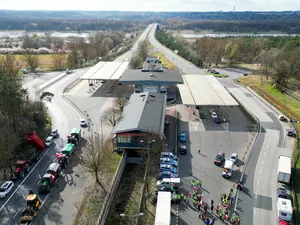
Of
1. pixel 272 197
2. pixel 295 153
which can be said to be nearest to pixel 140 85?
pixel 295 153

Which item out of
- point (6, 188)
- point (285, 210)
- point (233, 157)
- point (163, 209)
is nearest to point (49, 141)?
point (6, 188)

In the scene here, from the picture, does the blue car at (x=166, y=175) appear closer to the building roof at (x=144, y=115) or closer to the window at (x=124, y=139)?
the building roof at (x=144, y=115)

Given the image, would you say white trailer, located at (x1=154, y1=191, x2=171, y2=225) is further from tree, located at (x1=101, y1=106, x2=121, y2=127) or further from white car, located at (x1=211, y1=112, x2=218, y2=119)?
white car, located at (x1=211, y1=112, x2=218, y2=119)

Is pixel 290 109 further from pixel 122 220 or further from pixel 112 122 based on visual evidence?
pixel 122 220

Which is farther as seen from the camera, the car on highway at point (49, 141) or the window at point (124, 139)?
the car on highway at point (49, 141)

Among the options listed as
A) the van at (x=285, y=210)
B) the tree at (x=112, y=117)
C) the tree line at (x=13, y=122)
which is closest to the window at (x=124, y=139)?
the tree at (x=112, y=117)

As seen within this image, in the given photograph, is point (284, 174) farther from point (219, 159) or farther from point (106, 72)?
point (106, 72)

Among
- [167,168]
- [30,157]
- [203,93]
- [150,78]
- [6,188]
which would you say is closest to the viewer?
[6,188]
